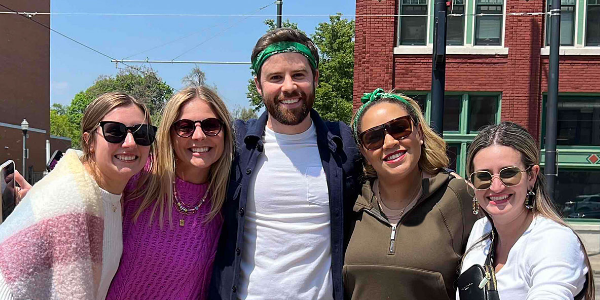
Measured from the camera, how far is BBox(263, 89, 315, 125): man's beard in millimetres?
3086

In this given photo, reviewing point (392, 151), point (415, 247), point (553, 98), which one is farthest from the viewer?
point (553, 98)

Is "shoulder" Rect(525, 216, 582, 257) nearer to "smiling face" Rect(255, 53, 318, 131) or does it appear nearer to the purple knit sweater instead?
"smiling face" Rect(255, 53, 318, 131)

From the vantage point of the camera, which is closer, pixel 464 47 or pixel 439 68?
pixel 439 68

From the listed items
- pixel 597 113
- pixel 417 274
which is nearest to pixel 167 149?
pixel 417 274

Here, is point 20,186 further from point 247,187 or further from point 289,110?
point 289,110

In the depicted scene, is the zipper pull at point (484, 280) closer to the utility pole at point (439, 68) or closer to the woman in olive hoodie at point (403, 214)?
the woman in olive hoodie at point (403, 214)

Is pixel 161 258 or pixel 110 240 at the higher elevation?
pixel 110 240

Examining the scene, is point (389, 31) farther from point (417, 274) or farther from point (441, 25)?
point (417, 274)

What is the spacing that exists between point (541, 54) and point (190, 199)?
11.3 m

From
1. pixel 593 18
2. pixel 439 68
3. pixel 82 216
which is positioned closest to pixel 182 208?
pixel 82 216

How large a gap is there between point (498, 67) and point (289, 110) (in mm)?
10239

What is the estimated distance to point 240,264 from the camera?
300cm

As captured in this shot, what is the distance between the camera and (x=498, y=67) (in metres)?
11.9

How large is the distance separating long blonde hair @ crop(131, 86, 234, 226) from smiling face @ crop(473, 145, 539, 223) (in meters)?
1.51
